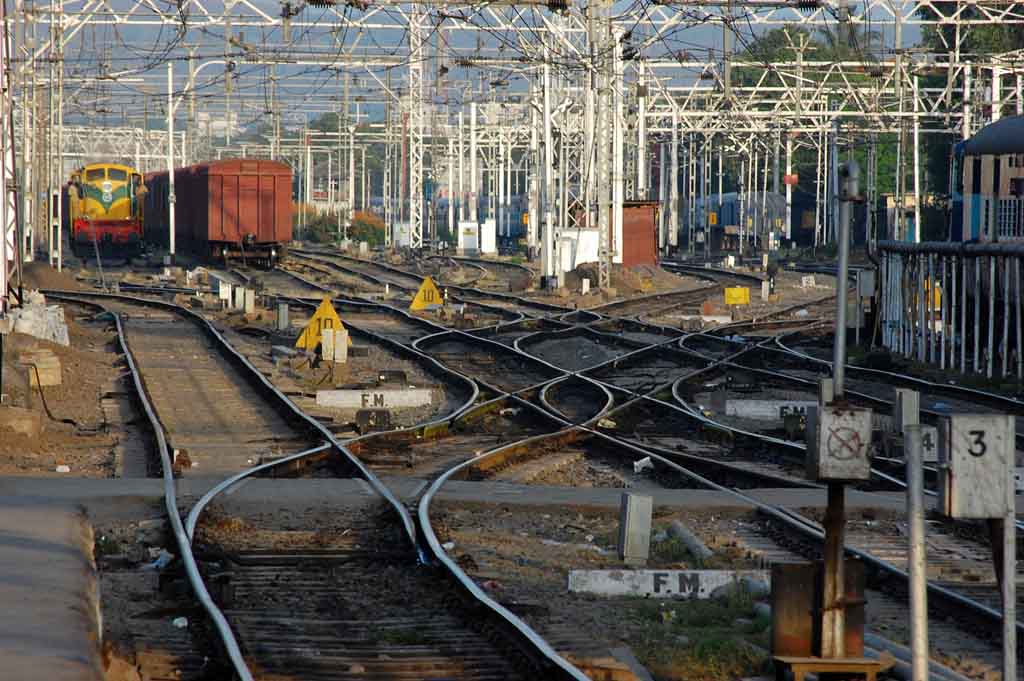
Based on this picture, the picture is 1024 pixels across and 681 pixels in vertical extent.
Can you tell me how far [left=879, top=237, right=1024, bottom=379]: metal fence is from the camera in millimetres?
22812

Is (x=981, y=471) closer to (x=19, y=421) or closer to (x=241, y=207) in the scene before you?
(x=19, y=421)

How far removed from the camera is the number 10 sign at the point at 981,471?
6.39 m

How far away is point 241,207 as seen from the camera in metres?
50.9

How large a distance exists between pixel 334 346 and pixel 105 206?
118 ft

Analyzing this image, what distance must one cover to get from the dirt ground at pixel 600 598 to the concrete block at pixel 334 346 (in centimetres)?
1042

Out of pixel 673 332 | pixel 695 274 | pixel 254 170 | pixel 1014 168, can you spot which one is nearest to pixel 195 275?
pixel 254 170

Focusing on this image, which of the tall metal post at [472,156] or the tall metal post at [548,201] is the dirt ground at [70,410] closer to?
the tall metal post at [548,201]

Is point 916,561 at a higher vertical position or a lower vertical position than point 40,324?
higher

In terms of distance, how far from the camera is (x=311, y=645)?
8102 millimetres

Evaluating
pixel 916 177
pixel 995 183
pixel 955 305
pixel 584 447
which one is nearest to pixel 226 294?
pixel 995 183

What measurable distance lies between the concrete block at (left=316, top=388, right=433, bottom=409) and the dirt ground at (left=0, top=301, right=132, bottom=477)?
2.70m

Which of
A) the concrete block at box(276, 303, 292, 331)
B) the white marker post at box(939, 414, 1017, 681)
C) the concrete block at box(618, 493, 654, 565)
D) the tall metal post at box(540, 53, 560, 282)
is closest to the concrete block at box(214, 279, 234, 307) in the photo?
the concrete block at box(276, 303, 292, 331)

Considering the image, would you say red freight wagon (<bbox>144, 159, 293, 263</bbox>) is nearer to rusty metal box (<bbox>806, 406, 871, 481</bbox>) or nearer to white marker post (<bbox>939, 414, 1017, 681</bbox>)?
rusty metal box (<bbox>806, 406, 871, 481</bbox>)

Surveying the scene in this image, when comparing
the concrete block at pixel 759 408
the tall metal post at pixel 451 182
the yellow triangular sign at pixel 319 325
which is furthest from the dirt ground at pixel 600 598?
the tall metal post at pixel 451 182
